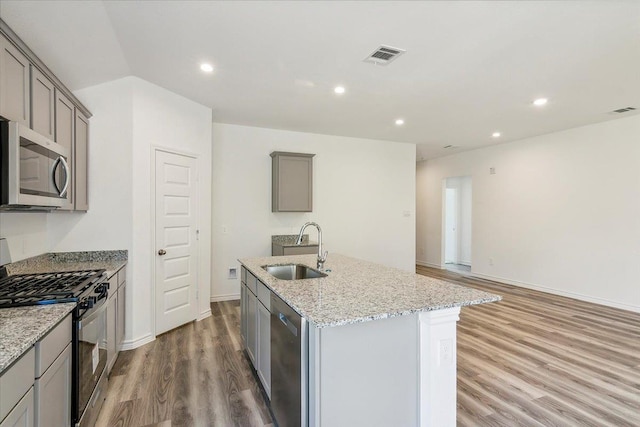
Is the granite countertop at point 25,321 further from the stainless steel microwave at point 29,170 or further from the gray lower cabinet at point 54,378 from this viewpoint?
the stainless steel microwave at point 29,170

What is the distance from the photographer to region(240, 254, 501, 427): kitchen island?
1.46 m

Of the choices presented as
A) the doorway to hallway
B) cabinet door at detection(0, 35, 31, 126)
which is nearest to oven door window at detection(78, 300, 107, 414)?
cabinet door at detection(0, 35, 31, 126)

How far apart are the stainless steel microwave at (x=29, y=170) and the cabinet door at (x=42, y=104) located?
200 millimetres

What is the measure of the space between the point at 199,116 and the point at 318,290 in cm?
307

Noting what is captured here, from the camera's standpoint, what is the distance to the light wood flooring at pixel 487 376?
2.13 metres

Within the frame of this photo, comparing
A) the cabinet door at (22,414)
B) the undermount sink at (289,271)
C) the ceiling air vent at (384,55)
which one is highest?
the ceiling air vent at (384,55)

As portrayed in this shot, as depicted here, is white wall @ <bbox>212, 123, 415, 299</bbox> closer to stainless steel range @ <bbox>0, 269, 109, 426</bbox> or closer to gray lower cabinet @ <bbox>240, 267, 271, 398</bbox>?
gray lower cabinet @ <bbox>240, 267, 271, 398</bbox>

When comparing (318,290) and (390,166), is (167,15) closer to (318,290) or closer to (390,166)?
(318,290)

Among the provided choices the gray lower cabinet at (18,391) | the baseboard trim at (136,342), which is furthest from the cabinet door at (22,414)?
the baseboard trim at (136,342)

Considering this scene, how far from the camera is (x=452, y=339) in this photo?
1701mm

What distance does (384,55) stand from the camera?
9.11 feet

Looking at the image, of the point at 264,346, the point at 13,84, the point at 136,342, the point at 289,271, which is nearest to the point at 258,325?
the point at 264,346

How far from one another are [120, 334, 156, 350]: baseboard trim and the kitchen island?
2.17m

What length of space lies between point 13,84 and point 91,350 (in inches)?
64.0
